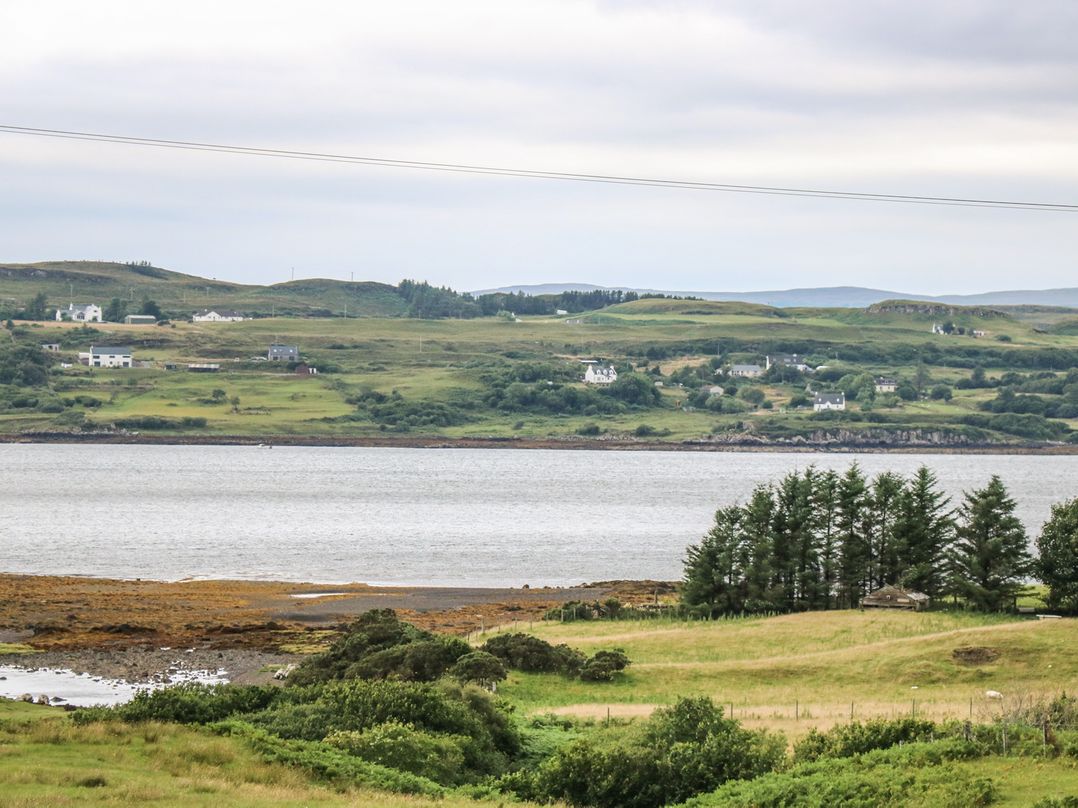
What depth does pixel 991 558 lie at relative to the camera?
5988 centimetres

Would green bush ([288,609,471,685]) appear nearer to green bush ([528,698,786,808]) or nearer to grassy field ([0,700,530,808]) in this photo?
green bush ([528,698,786,808])

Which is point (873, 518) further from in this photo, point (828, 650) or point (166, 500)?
point (166, 500)

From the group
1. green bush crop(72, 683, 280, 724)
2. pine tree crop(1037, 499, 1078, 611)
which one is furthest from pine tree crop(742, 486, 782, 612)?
green bush crop(72, 683, 280, 724)

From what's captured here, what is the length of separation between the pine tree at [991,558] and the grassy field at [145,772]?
40042mm

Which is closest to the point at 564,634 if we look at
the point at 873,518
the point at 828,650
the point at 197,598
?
the point at 828,650

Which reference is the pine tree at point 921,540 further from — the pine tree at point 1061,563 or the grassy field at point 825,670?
the pine tree at point 1061,563

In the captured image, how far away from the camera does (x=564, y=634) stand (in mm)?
58094

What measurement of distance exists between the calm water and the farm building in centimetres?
2977

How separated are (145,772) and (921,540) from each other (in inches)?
1864

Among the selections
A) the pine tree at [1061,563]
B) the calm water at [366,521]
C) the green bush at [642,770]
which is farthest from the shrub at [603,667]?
the calm water at [366,521]

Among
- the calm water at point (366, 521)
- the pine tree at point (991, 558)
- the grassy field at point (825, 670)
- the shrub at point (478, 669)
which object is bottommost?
the calm water at point (366, 521)

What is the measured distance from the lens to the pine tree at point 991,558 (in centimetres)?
5916

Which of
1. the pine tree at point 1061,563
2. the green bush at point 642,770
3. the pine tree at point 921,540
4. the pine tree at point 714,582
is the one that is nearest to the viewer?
the green bush at point 642,770

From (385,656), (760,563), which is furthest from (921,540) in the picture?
(385,656)
